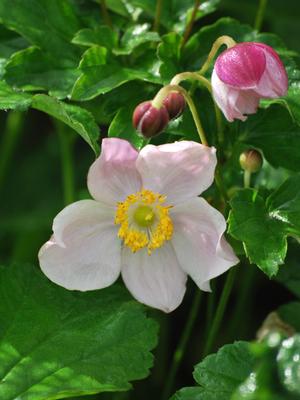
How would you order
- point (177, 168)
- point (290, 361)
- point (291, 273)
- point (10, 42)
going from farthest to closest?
point (10, 42), point (291, 273), point (177, 168), point (290, 361)

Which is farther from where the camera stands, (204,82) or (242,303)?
(242,303)

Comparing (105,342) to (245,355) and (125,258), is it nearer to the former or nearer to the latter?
(125,258)

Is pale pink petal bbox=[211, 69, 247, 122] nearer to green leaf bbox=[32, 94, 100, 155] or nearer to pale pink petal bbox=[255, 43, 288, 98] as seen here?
pale pink petal bbox=[255, 43, 288, 98]

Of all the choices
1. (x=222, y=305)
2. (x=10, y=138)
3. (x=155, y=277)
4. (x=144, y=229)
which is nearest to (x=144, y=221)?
(x=144, y=229)

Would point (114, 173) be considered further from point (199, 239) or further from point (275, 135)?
point (275, 135)

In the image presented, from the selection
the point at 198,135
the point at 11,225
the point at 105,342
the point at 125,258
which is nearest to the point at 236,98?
the point at 198,135

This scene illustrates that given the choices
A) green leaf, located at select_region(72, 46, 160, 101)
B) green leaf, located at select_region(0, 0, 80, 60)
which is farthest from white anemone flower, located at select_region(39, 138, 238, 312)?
green leaf, located at select_region(0, 0, 80, 60)

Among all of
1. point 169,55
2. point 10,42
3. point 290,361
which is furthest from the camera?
point 10,42
